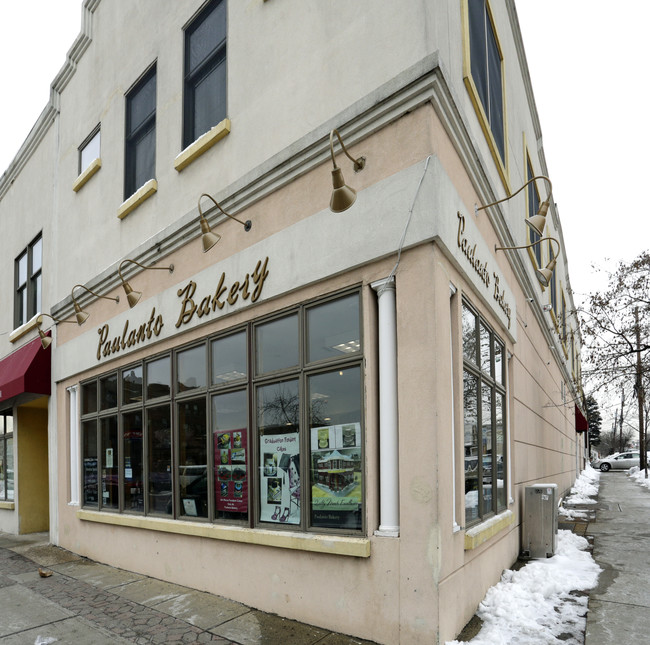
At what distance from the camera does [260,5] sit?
25.3 feet

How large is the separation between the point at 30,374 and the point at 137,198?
462 cm

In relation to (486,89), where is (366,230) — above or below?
below

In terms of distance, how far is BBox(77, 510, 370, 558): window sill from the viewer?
18.7 ft

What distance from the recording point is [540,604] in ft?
21.6

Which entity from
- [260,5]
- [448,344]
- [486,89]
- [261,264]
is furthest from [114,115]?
[448,344]

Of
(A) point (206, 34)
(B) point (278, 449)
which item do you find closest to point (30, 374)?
(A) point (206, 34)

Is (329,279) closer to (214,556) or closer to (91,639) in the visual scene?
(214,556)

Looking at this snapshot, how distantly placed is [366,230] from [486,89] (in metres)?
3.88

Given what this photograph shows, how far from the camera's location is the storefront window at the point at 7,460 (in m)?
14.8

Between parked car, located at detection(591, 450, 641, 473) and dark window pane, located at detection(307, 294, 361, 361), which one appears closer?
dark window pane, located at detection(307, 294, 361, 361)

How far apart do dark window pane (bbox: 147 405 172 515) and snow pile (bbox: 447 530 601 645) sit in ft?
14.7

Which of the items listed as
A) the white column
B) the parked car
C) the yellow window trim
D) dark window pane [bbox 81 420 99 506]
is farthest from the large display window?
the parked car

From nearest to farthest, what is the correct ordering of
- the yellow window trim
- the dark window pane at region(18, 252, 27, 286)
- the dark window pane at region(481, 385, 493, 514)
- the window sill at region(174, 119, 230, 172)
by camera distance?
the yellow window trim → the dark window pane at region(481, 385, 493, 514) → the window sill at region(174, 119, 230, 172) → the dark window pane at region(18, 252, 27, 286)

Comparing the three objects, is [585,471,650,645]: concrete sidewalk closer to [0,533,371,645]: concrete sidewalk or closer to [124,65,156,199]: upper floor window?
[0,533,371,645]: concrete sidewalk
